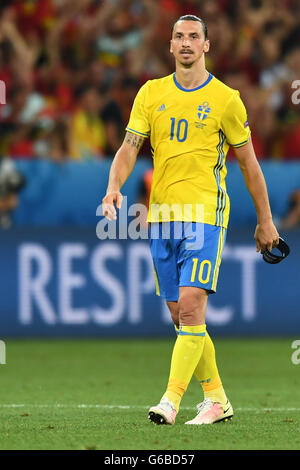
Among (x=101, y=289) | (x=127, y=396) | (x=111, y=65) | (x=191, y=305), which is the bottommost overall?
(x=127, y=396)

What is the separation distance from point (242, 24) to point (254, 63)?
1.72 feet

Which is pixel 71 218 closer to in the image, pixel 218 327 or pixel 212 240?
pixel 218 327

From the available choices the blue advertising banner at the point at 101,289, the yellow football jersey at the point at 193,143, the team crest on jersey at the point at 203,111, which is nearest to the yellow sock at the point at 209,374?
the yellow football jersey at the point at 193,143

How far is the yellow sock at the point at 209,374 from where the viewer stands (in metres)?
6.23

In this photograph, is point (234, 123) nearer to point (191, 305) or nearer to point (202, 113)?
point (202, 113)

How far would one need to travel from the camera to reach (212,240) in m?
6.00

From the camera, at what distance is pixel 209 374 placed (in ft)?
20.6

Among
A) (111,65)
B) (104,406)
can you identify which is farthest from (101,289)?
(104,406)

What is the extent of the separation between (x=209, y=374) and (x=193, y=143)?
135 cm

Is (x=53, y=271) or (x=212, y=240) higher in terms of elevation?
(x=212, y=240)

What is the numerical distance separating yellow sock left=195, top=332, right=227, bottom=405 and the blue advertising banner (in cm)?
480

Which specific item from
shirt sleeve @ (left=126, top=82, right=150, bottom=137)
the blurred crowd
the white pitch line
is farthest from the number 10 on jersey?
the blurred crowd

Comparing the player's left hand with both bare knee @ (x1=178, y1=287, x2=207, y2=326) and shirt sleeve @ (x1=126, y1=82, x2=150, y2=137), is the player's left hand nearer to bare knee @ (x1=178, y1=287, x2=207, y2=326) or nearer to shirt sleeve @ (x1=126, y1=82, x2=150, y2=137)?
bare knee @ (x1=178, y1=287, x2=207, y2=326)
